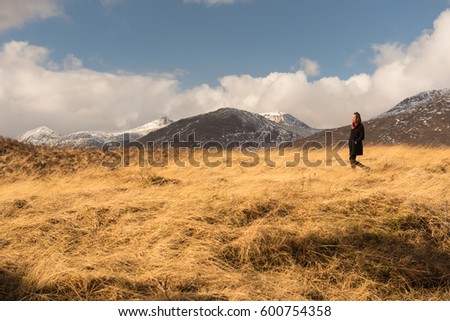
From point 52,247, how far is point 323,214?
12.0 ft

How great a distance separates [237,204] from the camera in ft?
18.5

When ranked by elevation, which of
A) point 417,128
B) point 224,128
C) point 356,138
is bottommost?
point 356,138

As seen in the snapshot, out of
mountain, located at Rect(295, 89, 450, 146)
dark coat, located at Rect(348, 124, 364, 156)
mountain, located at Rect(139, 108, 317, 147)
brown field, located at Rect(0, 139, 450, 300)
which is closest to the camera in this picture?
brown field, located at Rect(0, 139, 450, 300)

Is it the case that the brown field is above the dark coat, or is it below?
below

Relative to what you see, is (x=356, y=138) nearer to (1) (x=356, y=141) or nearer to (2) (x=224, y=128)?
(1) (x=356, y=141)

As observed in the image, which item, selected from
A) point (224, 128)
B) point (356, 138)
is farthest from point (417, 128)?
point (224, 128)

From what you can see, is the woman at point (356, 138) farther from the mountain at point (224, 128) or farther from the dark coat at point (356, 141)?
the mountain at point (224, 128)

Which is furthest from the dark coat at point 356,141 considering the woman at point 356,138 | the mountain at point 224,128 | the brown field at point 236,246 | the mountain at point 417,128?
the mountain at point 224,128

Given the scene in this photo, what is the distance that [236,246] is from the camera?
424 cm

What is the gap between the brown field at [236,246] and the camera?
3447 millimetres

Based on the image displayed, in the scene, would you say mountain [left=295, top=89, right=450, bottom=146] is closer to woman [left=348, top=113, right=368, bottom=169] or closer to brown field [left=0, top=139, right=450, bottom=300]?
woman [left=348, top=113, right=368, bottom=169]

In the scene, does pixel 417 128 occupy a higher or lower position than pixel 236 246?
higher

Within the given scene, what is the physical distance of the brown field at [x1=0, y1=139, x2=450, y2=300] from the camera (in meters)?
3.45

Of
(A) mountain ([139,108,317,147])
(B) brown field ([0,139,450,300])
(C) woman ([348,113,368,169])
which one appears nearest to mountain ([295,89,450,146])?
(C) woman ([348,113,368,169])
